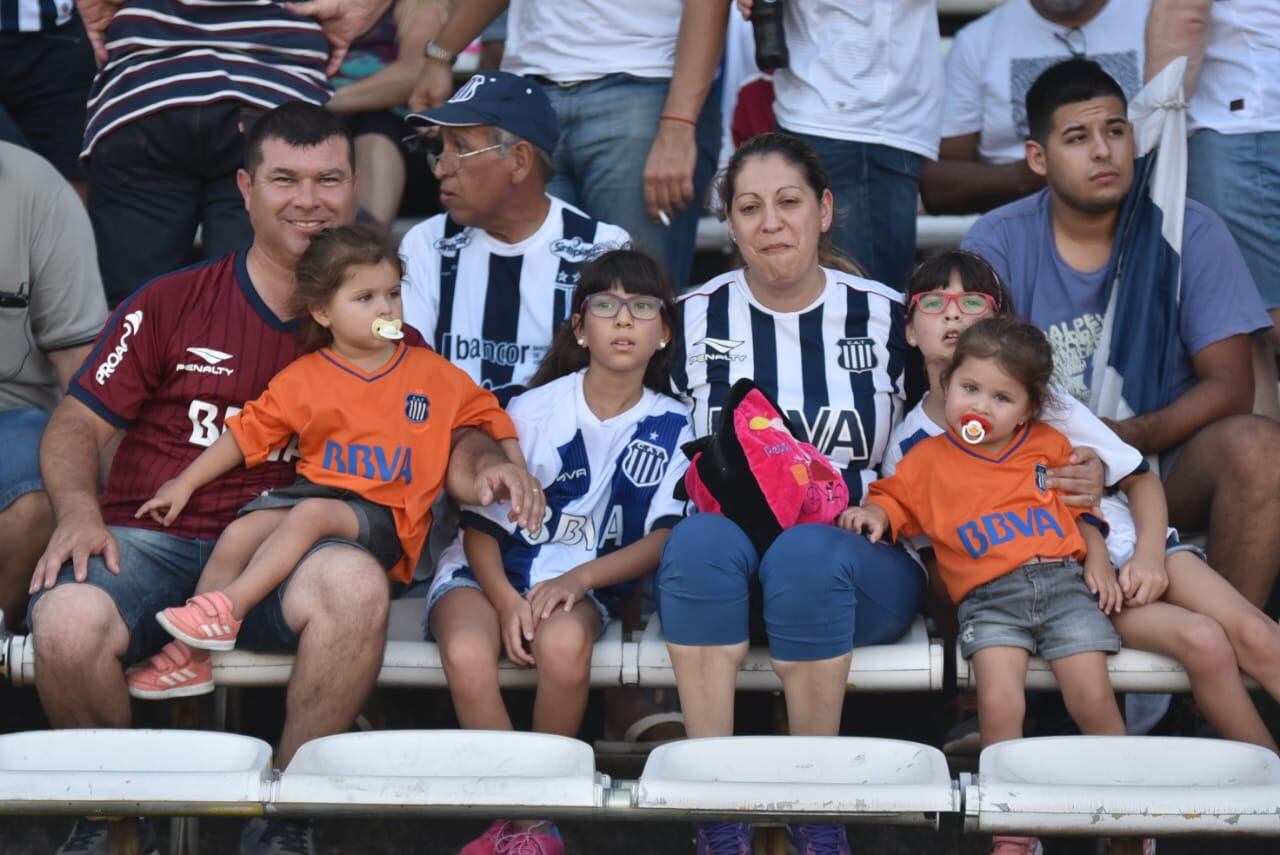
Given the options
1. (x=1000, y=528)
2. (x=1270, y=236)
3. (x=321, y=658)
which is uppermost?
(x=1270, y=236)

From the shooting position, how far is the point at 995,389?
288 cm

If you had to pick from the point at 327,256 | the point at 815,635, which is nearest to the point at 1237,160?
the point at 815,635

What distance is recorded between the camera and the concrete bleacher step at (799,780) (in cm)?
229

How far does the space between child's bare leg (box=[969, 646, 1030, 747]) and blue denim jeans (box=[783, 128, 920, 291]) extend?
1.05m

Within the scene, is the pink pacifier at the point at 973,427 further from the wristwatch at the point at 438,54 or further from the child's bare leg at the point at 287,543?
the wristwatch at the point at 438,54

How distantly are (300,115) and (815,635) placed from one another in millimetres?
1439

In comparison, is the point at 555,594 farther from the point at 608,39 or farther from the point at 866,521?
the point at 608,39

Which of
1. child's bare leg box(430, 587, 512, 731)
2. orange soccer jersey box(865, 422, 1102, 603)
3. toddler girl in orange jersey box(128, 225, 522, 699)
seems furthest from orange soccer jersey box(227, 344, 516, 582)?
orange soccer jersey box(865, 422, 1102, 603)

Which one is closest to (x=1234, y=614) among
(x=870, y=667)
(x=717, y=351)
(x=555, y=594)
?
(x=870, y=667)

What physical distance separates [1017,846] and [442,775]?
3.07ft

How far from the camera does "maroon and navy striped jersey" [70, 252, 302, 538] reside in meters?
3.07

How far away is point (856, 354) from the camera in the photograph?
3191mm

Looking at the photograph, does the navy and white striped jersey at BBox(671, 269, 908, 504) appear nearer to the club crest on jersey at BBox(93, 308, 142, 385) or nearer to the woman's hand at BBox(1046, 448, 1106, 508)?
the woman's hand at BBox(1046, 448, 1106, 508)

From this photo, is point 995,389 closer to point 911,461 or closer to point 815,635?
point 911,461
